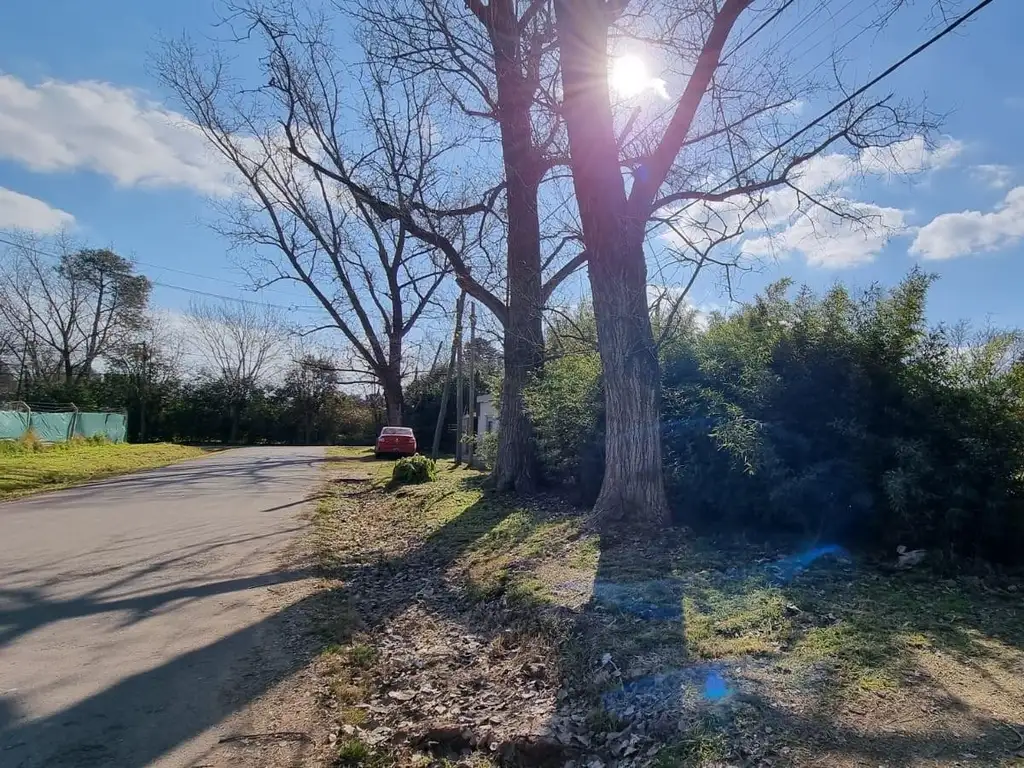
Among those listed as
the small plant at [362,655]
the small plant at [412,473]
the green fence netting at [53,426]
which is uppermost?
the green fence netting at [53,426]

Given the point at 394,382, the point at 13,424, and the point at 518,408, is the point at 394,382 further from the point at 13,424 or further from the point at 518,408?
the point at 518,408

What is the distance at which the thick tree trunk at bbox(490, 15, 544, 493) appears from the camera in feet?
37.7

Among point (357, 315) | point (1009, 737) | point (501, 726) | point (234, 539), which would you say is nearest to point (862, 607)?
point (1009, 737)

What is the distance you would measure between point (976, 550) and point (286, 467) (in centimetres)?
2228

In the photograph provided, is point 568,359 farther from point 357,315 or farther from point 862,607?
point 357,315

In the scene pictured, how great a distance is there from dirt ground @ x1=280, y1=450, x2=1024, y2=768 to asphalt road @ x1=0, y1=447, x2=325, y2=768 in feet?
2.06

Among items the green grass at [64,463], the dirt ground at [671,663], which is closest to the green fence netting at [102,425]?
the green grass at [64,463]

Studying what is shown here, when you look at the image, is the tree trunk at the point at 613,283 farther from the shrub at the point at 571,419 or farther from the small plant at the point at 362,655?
the small plant at the point at 362,655

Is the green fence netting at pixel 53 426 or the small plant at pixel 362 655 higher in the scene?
the green fence netting at pixel 53 426

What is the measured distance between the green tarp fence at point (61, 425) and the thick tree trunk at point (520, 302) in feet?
63.1

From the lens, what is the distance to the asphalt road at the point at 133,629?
12.3 feet

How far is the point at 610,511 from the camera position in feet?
24.1

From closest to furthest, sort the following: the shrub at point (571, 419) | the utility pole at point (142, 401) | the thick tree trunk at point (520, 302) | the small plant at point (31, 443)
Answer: the shrub at point (571, 419) → the thick tree trunk at point (520, 302) → the small plant at point (31, 443) → the utility pole at point (142, 401)

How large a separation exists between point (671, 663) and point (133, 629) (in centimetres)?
442
